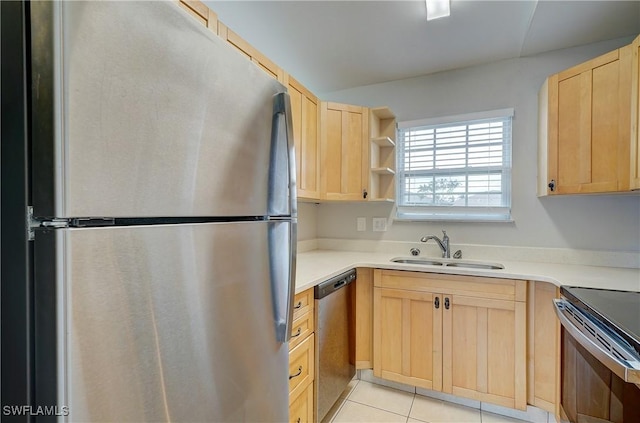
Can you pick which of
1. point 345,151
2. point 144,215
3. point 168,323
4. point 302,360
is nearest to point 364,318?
point 302,360

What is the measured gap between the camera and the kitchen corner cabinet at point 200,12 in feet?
3.93

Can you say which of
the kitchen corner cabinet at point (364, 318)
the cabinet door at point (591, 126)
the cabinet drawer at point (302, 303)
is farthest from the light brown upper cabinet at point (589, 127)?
the cabinet drawer at point (302, 303)

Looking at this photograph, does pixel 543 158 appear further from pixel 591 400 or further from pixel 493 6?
pixel 591 400

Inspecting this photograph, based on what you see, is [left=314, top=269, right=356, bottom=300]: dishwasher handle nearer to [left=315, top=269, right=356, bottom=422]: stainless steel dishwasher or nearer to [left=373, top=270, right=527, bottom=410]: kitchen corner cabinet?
[left=315, top=269, right=356, bottom=422]: stainless steel dishwasher

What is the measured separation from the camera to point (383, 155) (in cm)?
269

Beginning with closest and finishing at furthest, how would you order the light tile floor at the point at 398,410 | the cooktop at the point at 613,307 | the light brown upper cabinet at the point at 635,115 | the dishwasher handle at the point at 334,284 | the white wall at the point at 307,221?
the cooktop at the point at 613,307
the light brown upper cabinet at the point at 635,115
the dishwasher handle at the point at 334,284
the light tile floor at the point at 398,410
the white wall at the point at 307,221

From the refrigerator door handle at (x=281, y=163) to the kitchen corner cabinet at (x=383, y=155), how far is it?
1561 millimetres

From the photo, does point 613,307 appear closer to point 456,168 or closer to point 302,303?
point 302,303

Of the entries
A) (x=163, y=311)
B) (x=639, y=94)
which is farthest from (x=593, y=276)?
Answer: (x=163, y=311)

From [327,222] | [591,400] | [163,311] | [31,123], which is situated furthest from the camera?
[327,222]

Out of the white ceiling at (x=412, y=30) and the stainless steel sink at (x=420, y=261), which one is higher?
the white ceiling at (x=412, y=30)

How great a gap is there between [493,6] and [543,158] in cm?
102

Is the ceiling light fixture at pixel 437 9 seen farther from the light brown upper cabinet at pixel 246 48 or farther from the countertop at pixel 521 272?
the countertop at pixel 521 272

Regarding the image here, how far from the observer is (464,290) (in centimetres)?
190
